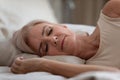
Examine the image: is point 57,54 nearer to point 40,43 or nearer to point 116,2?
point 40,43

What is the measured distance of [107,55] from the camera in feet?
4.40

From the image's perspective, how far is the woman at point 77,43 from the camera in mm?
1310

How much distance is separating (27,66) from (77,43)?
0.94 ft

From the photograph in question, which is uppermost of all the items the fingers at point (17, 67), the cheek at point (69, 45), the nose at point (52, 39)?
the nose at point (52, 39)

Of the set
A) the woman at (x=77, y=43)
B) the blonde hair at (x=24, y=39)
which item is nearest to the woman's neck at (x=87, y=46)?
the woman at (x=77, y=43)

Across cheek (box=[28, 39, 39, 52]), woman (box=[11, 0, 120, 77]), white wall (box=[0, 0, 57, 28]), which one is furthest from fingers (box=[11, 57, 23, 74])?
white wall (box=[0, 0, 57, 28])

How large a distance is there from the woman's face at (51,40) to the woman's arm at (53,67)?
15 cm

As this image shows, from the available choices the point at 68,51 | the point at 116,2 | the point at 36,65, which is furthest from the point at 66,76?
the point at 116,2

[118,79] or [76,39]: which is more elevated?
[118,79]

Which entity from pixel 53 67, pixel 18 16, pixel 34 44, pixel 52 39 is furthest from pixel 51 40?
pixel 18 16

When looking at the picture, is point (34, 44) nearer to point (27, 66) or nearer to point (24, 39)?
point (24, 39)

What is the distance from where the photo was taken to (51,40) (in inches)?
55.4

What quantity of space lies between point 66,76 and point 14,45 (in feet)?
1.72

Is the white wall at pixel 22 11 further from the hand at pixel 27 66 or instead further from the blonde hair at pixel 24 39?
the hand at pixel 27 66
